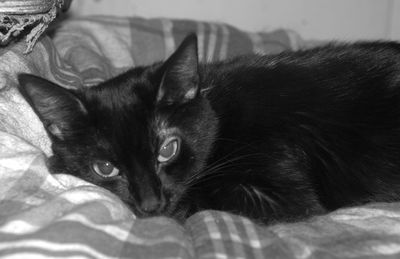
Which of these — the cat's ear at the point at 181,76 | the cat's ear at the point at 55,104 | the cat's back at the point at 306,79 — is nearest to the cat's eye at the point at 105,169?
the cat's ear at the point at 55,104

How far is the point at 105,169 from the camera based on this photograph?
1.41 metres

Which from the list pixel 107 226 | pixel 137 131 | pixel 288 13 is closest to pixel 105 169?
pixel 137 131

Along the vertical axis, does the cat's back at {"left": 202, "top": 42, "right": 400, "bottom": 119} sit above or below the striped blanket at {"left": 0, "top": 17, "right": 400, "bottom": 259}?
above

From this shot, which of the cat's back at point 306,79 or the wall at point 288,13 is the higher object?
the cat's back at point 306,79

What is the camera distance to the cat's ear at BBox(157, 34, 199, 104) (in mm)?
1375

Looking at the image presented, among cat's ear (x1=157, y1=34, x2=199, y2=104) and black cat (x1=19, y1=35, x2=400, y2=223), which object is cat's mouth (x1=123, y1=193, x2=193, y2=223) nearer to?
black cat (x1=19, y1=35, x2=400, y2=223)

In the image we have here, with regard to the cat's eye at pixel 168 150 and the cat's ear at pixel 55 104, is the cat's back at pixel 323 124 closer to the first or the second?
the cat's eye at pixel 168 150

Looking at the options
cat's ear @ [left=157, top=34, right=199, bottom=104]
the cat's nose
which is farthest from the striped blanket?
cat's ear @ [left=157, top=34, right=199, bottom=104]

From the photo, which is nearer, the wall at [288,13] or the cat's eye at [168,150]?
the cat's eye at [168,150]

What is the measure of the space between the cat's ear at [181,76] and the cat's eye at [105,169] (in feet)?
0.71

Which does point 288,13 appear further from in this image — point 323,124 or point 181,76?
point 181,76

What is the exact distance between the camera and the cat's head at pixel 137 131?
1.37 meters

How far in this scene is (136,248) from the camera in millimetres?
1106

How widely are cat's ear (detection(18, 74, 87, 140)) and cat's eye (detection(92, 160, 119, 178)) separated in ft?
0.37
